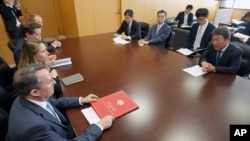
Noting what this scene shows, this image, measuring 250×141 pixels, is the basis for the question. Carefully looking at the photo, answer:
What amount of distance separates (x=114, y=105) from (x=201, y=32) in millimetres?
2394

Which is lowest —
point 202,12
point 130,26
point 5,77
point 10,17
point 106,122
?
point 5,77

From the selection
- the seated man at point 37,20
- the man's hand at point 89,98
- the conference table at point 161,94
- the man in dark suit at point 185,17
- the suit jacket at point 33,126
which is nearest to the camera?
the suit jacket at point 33,126

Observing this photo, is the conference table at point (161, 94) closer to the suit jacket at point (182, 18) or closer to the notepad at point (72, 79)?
the notepad at point (72, 79)

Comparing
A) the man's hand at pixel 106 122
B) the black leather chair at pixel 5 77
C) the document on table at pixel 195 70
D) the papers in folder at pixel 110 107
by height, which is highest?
the document on table at pixel 195 70

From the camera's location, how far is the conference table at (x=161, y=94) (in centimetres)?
109

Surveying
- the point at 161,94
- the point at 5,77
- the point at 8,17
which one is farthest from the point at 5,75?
the point at 8,17

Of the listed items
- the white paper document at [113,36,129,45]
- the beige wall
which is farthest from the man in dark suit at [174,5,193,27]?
the white paper document at [113,36,129,45]

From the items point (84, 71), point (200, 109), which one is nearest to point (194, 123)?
point (200, 109)

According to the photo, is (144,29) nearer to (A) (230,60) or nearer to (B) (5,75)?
(A) (230,60)

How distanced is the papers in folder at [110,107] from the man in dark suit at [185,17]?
517 cm

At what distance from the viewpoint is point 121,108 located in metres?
1.29

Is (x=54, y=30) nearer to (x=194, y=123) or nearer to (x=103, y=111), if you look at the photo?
(x=103, y=111)

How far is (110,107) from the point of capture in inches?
51.3

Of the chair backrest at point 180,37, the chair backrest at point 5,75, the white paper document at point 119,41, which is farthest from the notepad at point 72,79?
the chair backrest at point 180,37
